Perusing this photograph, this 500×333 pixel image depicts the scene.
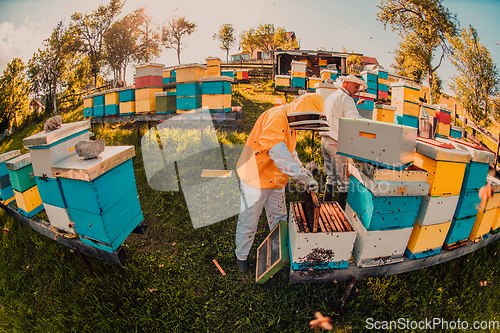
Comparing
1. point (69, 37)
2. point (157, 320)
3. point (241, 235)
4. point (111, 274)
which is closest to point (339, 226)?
point (241, 235)

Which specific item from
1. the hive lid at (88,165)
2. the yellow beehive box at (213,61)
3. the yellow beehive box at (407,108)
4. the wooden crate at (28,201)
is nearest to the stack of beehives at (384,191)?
the hive lid at (88,165)

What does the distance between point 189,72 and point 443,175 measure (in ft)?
15.7

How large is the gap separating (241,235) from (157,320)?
1263 mm

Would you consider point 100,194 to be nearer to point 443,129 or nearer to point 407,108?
point 407,108

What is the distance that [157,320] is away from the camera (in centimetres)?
230

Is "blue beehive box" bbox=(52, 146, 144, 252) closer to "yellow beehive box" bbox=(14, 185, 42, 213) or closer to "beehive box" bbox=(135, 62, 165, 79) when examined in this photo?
"yellow beehive box" bbox=(14, 185, 42, 213)

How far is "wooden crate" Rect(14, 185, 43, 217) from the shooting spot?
2.83m

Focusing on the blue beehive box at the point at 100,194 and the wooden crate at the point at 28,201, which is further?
the wooden crate at the point at 28,201

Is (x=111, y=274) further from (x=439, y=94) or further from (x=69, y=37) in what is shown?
(x=439, y=94)

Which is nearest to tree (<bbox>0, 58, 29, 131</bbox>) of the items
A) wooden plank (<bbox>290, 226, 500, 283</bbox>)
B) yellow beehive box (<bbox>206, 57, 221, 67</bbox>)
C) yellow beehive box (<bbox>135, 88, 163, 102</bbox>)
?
yellow beehive box (<bbox>206, 57, 221, 67</bbox>)

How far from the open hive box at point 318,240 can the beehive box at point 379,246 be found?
16 centimetres

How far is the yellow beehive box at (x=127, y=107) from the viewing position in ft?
17.5

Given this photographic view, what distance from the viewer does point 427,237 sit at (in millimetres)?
2156

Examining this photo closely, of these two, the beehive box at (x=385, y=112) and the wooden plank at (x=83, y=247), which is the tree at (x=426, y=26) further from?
the wooden plank at (x=83, y=247)
